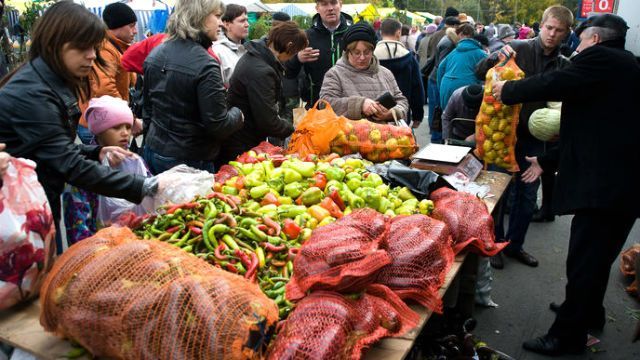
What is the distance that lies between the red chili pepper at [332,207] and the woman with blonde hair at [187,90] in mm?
1098

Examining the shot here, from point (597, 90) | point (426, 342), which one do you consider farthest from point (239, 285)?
point (597, 90)

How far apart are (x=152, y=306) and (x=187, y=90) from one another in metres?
2.17

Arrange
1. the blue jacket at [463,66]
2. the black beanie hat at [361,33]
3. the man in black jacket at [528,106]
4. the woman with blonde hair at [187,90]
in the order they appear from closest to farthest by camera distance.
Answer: the woman with blonde hair at [187,90] → the man in black jacket at [528,106] → the black beanie hat at [361,33] → the blue jacket at [463,66]

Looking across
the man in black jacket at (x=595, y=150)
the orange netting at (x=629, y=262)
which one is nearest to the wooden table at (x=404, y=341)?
the man in black jacket at (x=595, y=150)

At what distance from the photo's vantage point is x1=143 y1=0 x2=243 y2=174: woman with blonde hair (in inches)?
141

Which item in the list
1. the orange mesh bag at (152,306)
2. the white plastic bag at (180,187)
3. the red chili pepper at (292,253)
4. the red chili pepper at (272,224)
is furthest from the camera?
the white plastic bag at (180,187)

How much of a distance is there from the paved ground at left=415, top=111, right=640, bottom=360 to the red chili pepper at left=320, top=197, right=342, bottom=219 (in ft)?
5.75

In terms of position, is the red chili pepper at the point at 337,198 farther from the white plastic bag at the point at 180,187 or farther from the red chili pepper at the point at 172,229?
the red chili pepper at the point at 172,229

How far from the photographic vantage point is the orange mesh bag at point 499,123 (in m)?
4.28

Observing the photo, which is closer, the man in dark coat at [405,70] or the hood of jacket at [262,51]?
the hood of jacket at [262,51]

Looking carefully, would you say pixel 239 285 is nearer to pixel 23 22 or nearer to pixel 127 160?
pixel 127 160

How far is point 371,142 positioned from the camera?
4.24m

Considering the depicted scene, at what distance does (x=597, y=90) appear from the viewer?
3074 millimetres

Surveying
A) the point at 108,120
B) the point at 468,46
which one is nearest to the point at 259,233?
the point at 108,120
